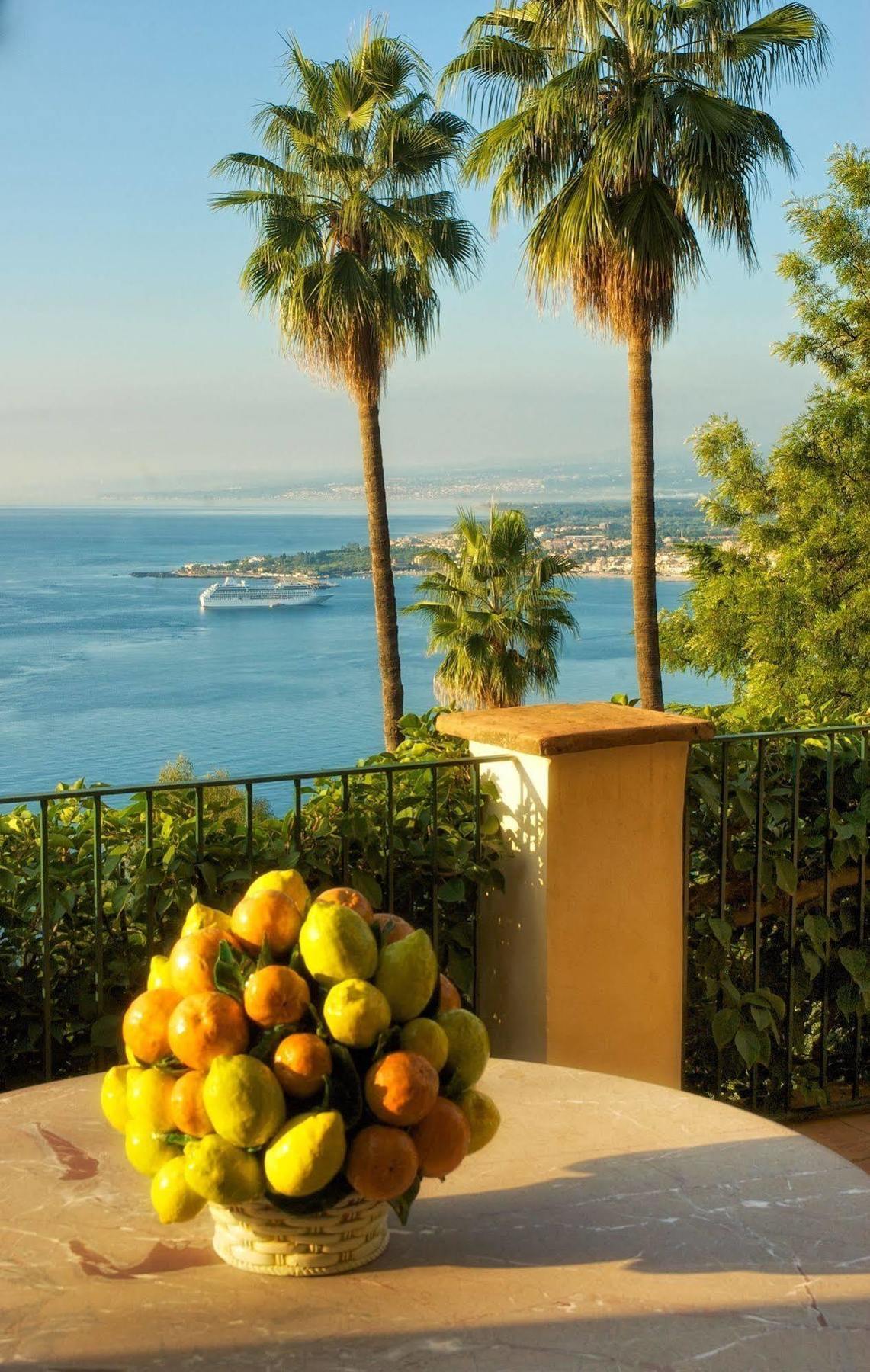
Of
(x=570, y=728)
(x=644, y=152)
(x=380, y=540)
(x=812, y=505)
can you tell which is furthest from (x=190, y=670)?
(x=570, y=728)

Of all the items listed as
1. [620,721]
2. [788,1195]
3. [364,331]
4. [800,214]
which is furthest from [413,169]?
[788,1195]

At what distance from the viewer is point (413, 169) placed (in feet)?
62.7

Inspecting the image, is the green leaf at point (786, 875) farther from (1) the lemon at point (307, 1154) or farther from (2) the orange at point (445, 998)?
(1) the lemon at point (307, 1154)

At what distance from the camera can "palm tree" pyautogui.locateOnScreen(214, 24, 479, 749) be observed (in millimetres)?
18391

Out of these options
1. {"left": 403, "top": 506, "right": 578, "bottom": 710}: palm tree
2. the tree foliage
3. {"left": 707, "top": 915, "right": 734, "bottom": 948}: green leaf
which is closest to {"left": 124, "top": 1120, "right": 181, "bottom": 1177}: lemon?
{"left": 707, "top": 915, "right": 734, "bottom": 948}: green leaf

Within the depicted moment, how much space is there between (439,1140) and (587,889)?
1.53 metres

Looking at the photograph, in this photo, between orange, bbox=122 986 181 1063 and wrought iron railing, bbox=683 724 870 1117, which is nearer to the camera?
orange, bbox=122 986 181 1063

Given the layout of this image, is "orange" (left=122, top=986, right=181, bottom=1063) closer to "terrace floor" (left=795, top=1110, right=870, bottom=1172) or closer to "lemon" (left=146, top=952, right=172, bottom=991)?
"lemon" (left=146, top=952, right=172, bottom=991)

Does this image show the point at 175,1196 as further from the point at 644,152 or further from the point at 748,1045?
the point at 644,152

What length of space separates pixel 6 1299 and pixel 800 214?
85.4 feet

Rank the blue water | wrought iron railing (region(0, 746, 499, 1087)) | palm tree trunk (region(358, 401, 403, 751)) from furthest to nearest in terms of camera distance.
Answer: the blue water
palm tree trunk (region(358, 401, 403, 751))
wrought iron railing (region(0, 746, 499, 1087))

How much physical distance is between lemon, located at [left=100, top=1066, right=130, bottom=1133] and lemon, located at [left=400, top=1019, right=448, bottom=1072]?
27 cm

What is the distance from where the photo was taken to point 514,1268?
3.97 ft

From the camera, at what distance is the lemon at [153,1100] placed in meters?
1.15
